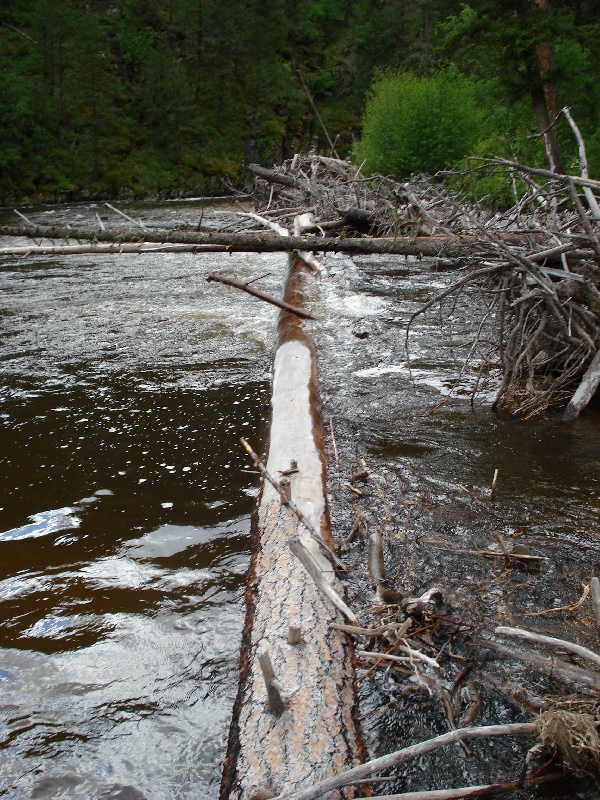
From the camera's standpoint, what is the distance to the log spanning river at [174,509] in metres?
2.30

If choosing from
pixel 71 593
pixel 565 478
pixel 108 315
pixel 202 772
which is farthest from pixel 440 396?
pixel 108 315

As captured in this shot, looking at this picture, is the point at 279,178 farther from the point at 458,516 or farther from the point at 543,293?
the point at 458,516

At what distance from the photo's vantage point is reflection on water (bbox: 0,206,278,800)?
7.39 ft

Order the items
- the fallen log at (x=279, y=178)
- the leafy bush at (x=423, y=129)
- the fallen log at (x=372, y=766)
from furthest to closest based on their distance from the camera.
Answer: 1. the leafy bush at (x=423, y=129)
2. the fallen log at (x=279, y=178)
3. the fallen log at (x=372, y=766)

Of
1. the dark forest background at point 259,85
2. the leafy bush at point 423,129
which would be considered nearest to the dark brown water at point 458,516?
the dark forest background at point 259,85

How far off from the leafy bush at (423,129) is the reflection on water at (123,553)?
1135cm

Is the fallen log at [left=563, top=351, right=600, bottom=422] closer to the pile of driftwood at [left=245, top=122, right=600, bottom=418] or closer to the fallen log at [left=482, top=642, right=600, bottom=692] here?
the pile of driftwood at [left=245, top=122, right=600, bottom=418]

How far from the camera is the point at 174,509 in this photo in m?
3.82

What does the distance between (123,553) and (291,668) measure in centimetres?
149

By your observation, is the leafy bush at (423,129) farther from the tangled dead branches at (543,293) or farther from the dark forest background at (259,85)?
the tangled dead branches at (543,293)

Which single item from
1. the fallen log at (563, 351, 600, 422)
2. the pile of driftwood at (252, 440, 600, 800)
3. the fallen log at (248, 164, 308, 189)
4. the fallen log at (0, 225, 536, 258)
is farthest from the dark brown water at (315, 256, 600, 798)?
the fallen log at (248, 164, 308, 189)

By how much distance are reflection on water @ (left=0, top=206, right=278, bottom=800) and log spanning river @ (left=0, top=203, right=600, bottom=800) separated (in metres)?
0.01

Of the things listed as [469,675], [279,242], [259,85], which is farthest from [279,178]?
[259,85]

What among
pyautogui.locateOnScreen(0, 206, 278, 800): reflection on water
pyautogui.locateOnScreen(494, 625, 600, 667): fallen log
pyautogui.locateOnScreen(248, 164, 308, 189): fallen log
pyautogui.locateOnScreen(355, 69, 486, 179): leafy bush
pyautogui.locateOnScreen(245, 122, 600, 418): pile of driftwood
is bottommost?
pyautogui.locateOnScreen(0, 206, 278, 800): reflection on water
